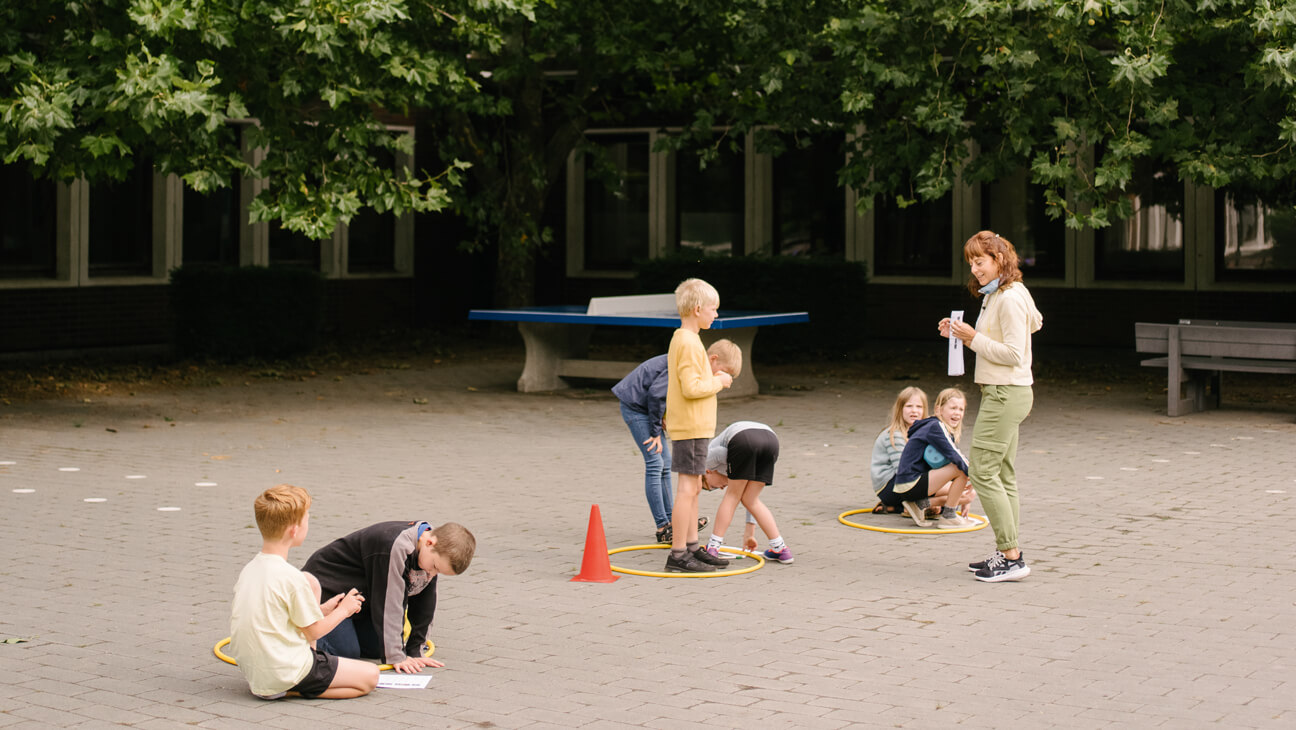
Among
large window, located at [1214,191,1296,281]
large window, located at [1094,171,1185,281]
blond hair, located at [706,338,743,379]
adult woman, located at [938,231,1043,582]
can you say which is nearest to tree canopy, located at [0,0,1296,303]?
large window, located at [1094,171,1185,281]

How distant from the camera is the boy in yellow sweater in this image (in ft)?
24.7

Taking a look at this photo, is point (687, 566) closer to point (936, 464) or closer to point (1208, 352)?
point (936, 464)

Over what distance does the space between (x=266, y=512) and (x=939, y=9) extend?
31.8 ft

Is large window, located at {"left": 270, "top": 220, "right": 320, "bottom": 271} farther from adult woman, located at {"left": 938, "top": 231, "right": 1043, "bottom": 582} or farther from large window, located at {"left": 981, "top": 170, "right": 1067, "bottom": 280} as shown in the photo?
adult woman, located at {"left": 938, "top": 231, "right": 1043, "bottom": 582}

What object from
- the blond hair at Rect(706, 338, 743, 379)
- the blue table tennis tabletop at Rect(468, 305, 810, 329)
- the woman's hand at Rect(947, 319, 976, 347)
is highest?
the blue table tennis tabletop at Rect(468, 305, 810, 329)

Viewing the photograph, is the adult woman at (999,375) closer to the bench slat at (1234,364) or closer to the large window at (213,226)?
the bench slat at (1234,364)

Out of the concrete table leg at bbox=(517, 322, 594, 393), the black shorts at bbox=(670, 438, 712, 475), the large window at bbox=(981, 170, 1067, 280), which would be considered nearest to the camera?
the black shorts at bbox=(670, 438, 712, 475)

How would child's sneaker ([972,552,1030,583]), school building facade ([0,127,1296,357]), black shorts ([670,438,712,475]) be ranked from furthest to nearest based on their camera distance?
school building facade ([0,127,1296,357]) < black shorts ([670,438,712,475]) < child's sneaker ([972,552,1030,583])

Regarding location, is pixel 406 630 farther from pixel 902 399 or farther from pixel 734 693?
pixel 902 399

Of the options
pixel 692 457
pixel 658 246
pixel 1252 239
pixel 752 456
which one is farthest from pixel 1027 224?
pixel 692 457

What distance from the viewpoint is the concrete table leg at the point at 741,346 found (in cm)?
1572

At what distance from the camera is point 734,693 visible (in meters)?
5.59

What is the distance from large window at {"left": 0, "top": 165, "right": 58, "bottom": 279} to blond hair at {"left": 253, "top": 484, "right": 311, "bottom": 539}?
16.1 metres

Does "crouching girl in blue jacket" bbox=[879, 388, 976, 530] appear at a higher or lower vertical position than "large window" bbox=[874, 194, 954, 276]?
lower
